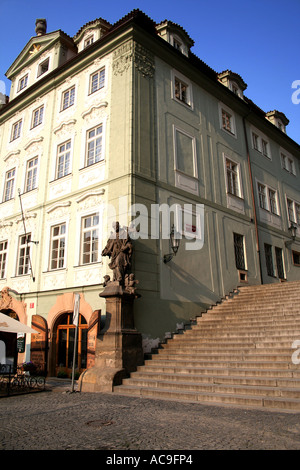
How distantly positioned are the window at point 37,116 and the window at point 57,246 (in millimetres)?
6479

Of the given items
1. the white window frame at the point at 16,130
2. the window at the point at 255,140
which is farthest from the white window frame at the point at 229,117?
the white window frame at the point at 16,130

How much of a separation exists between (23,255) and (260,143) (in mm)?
15309

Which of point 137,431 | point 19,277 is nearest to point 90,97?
point 19,277

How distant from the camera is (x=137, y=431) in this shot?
5.18m

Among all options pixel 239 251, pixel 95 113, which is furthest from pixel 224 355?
pixel 95 113

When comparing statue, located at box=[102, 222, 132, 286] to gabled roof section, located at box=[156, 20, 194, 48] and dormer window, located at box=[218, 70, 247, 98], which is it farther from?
dormer window, located at box=[218, 70, 247, 98]

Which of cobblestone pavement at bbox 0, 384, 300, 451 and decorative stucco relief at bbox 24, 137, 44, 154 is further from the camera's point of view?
decorative stucco relief at bbox 24, 137, 44, 154

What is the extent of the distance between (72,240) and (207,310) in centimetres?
588

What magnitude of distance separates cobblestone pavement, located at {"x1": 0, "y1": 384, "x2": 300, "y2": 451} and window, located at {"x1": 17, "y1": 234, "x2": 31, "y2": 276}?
29.1 feet

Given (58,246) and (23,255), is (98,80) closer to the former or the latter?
(58,246)

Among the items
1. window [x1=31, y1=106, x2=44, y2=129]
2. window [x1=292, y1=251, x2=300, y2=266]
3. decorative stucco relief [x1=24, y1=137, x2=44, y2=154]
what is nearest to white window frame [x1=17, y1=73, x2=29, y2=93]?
window [x1=31, y1=106, x2=44, y2=129]

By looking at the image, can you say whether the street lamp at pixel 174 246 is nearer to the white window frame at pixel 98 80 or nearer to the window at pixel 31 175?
the white window frame at pixel 98 80

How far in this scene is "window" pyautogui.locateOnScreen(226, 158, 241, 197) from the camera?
60.6ft

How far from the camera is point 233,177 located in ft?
62.4
